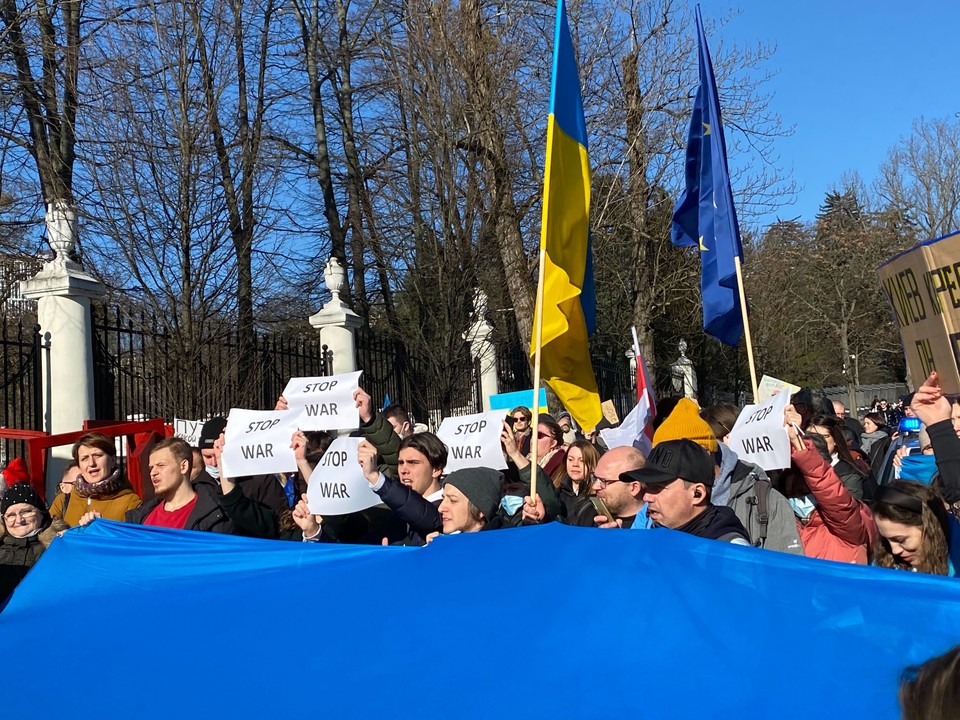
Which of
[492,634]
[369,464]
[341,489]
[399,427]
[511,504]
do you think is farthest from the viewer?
[399,427]

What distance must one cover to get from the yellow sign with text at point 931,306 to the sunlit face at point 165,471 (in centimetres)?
391

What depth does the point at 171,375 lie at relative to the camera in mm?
12000

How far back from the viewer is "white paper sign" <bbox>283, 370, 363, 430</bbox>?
584cm

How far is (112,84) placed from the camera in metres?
14.8

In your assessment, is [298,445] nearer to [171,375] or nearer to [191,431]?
[191,431]

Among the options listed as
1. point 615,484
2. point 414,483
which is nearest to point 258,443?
point 414,483

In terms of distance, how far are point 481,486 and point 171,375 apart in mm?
8129

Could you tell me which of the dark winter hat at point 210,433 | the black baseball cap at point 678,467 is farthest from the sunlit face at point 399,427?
the black baseball cap at point 678,467

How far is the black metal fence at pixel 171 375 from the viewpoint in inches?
435

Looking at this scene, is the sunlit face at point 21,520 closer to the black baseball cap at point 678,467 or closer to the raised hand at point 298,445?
the raised hand at point 298,445

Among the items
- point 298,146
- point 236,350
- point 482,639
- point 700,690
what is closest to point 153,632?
point 482,639

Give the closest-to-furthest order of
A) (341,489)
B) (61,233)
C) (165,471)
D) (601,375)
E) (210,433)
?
(341,489) < (165,471) < (210,433) < (61,233) < (601,375)

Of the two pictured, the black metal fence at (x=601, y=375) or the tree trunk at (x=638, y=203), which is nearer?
the black metal fence at (x=601, y=375)

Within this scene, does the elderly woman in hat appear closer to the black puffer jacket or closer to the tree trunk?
the black puffer jacket
